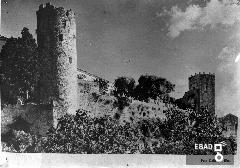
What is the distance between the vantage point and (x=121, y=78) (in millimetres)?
7633

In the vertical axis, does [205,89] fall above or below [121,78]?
below

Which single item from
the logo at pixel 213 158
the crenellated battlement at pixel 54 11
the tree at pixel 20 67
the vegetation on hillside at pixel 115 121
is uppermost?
the crenellated battlement at pixel 54 11

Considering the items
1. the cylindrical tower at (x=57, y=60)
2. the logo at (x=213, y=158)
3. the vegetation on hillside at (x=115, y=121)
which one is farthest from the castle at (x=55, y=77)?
the logo at (x=213, y=158)

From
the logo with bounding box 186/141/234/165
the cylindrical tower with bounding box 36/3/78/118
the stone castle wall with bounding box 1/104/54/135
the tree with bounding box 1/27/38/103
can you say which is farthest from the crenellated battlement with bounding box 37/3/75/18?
the logo with bounding box 186/141/234/165

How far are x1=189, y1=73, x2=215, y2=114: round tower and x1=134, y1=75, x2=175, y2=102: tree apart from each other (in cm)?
33

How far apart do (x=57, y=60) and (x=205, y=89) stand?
2.54m

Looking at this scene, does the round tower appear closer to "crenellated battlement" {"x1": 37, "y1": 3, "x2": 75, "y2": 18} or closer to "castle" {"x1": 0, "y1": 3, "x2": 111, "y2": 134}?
"castle" {"x1": 0, "y1": 3, "x2": 111, "y2": 134}

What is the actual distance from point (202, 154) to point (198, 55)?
1454 mm

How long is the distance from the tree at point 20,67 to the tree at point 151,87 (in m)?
1.71

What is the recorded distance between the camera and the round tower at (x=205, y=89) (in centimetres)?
727

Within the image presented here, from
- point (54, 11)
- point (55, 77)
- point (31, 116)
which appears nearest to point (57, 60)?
point (55, 77)

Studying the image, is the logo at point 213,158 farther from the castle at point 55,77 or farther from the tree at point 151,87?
the castle at point 55,77

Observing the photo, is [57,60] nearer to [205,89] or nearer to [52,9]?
[52,9]

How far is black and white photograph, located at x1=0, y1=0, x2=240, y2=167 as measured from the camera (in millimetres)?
7250
